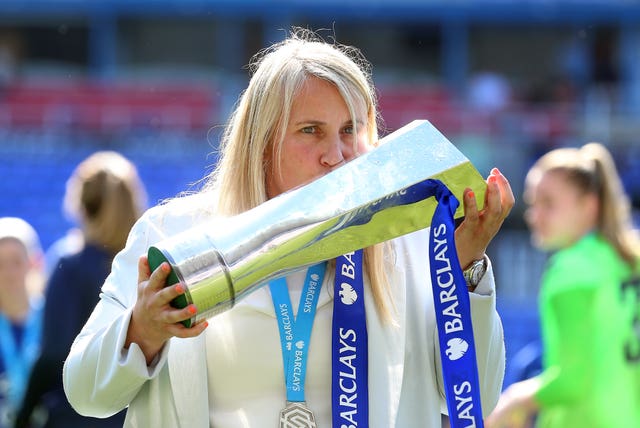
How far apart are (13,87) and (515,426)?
18.0m

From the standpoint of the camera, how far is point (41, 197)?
54.4 ft

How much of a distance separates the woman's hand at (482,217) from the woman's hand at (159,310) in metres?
0.57

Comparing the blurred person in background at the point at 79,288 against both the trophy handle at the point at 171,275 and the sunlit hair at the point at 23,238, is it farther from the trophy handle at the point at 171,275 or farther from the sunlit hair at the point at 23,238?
the trophy handle at the point at 171,275

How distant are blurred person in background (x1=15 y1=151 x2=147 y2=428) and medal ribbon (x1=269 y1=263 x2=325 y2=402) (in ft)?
6.68

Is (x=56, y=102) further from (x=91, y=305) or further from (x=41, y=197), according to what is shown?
(x=91, y=305)

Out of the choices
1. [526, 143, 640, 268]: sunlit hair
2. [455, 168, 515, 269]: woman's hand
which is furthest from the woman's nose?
[526, 143, 640, 268]: sunlit hair

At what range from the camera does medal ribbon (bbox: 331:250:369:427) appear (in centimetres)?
230

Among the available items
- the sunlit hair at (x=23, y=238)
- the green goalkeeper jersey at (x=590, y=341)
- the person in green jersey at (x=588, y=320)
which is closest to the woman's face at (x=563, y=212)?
the person in green jersey at (x=588, y=320)

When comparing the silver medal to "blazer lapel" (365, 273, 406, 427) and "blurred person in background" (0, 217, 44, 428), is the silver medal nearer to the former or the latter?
"blazer lapel" (365, 273, 406, 427)

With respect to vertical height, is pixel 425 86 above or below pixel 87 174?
above

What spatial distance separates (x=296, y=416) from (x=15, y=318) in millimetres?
3761

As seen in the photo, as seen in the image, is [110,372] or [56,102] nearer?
[110,372]

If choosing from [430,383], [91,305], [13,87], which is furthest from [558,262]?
[13,87]

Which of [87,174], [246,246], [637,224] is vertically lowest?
[246,246]
